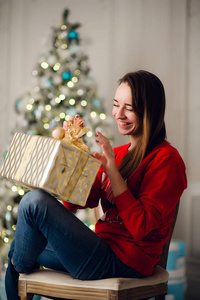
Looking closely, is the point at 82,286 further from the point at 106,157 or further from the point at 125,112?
the point at 125,112

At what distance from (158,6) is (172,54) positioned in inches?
17.9

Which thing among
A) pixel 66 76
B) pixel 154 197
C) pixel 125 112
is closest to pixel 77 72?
pixel 66 76

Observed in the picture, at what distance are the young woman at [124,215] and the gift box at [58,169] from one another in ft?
0.16

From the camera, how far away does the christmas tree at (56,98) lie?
270cm

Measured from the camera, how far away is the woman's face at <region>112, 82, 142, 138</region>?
1.27 metres

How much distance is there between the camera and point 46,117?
271 centimetres

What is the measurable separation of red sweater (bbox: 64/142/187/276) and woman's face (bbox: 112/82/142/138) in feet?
0.36

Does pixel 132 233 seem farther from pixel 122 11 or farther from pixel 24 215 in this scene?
pixel 122 11

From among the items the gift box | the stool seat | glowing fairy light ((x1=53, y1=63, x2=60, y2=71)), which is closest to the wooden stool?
the stool seat

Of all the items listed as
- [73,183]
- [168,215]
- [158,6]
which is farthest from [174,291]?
[158,6]

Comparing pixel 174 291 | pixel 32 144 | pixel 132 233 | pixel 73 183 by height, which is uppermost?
pixel 32 144

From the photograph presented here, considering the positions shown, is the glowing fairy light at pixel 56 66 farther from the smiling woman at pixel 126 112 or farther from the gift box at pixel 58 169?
the gift box at pixel 58 169

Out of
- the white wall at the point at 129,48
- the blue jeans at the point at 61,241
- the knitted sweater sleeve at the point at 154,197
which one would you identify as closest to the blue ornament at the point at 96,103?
the white wall at the point at 129,48

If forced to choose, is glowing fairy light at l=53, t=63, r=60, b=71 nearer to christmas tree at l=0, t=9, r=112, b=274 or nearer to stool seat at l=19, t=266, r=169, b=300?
christmas tree at l=0, t=9, r=112, b=274
